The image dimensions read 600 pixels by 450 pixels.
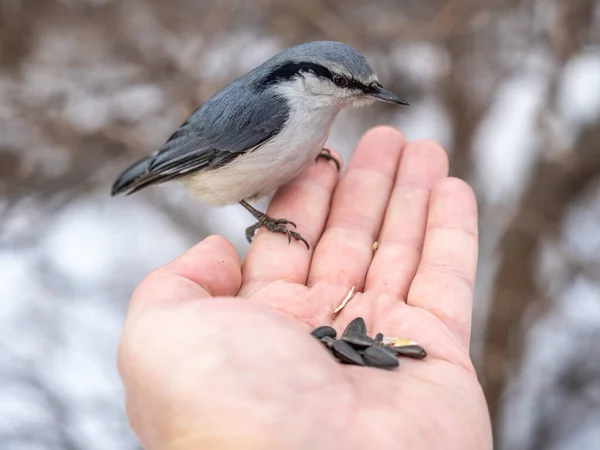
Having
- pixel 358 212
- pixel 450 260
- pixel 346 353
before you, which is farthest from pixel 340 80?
pixel 346 353

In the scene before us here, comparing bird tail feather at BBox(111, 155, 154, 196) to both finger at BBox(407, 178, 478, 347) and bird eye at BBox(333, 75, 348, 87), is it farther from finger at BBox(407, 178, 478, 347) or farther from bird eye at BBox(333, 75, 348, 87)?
finger at BBox(407, 178, 478, 347)

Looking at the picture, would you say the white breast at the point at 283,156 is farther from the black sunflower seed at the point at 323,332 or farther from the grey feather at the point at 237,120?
the black sunflower seed at the point at 323,332

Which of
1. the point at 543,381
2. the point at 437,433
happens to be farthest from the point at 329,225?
the point at 543,381

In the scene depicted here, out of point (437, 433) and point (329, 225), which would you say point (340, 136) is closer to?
point (329, 225)

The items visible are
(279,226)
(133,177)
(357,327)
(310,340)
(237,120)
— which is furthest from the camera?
(133,177)

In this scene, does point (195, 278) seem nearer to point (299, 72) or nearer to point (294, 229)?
point (294, 229)

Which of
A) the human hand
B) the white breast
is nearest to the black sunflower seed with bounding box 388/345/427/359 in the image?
the human hand
